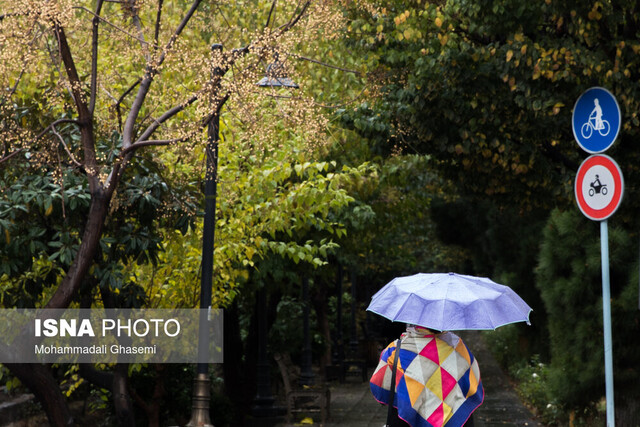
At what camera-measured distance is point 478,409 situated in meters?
18.6

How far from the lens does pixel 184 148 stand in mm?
10633

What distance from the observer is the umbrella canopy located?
6.55m

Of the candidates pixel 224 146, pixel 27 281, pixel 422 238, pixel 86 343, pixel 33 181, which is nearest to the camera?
pixel 33 181

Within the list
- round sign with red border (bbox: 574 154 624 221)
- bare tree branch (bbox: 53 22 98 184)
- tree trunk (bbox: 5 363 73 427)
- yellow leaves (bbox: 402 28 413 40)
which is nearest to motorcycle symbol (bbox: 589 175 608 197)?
round sign with red border (bbox: 574 154 624 221)

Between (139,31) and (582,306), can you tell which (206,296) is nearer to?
(139,31)

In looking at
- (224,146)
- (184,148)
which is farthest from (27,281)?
(224,146)

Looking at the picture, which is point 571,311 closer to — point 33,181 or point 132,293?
point 132,293

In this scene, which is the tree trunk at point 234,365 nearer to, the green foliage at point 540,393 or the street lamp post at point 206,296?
the green foliage at point 540,393

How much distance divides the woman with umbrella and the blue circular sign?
5.14ft

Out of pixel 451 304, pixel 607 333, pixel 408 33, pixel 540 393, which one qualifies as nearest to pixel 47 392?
pixel 451 304

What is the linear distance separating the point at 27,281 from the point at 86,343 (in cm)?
171

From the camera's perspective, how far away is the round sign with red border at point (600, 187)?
6.80 meters

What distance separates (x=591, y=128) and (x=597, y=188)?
713mm

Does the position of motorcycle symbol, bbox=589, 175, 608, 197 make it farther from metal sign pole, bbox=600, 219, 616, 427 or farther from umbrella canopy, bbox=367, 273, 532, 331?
umbrella canopy, bbox=367, 273, 532, 331
